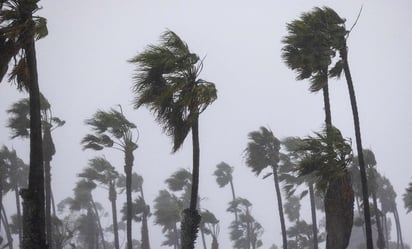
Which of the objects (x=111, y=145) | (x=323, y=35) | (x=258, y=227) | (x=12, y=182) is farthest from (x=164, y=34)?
(x=258, y=227)

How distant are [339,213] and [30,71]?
1149 cm

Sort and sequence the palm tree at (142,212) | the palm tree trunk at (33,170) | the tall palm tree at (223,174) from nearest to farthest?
1. the palm tree trunk at (33,170)
2. the palm tree at (142,212)
3. the tall palm tree at (223,174)

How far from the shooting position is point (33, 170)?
954 centimetres

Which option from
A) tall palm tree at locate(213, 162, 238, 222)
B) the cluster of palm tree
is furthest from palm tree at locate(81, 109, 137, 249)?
tall palm tree at locate(213, 162, 238, 222)

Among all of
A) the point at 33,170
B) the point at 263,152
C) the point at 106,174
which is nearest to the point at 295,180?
the point at 263,152

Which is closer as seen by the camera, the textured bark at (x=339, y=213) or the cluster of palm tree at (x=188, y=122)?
the cluster of palm tree at (x=188, y=122)

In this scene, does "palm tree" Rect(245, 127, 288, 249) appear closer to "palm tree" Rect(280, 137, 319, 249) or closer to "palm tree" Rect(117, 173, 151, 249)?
"palm tree" Rect(280, 137, 319, 249)

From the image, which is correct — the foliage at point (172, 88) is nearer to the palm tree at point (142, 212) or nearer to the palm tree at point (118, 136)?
the palm tree at point (118, 136)

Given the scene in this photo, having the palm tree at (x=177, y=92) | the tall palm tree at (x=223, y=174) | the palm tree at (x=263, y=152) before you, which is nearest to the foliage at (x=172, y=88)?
the palm tree at (x=177, y=92)

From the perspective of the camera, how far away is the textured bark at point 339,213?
14.8 metres

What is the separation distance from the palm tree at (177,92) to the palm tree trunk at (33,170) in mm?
2946

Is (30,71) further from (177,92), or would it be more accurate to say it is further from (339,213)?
(339,213)

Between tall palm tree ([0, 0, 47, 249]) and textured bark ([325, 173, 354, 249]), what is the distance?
33.2 ft

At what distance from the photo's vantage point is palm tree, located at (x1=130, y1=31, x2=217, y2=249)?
38.6 feet
